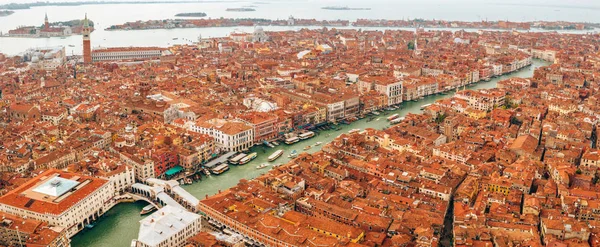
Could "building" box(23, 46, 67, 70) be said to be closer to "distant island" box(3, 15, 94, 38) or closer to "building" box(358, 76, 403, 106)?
"distant island" box(3, 15, 94, 38)

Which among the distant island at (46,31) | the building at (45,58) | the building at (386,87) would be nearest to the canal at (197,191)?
the building at (386,87)

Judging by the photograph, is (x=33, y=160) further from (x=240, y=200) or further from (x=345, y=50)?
(x=345, y=50)

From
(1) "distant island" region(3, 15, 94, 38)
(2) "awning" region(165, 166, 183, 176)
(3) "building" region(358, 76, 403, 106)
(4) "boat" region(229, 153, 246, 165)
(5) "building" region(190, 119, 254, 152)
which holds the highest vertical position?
(1) "distant island" region(3, 15, 94, 38)

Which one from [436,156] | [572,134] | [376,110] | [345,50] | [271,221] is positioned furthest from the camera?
[345,50]

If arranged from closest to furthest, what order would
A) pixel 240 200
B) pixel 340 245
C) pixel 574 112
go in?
pixel 340 245
pixel 240 200
pixel 574 112

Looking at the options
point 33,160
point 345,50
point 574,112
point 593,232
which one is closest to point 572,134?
point 574,112

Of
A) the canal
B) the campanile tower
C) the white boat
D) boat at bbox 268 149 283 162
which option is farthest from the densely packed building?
the campanile tower

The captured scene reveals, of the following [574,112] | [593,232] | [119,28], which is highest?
[119,28]

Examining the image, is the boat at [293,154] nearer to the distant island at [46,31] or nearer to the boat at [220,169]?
the boat at [220,169]
